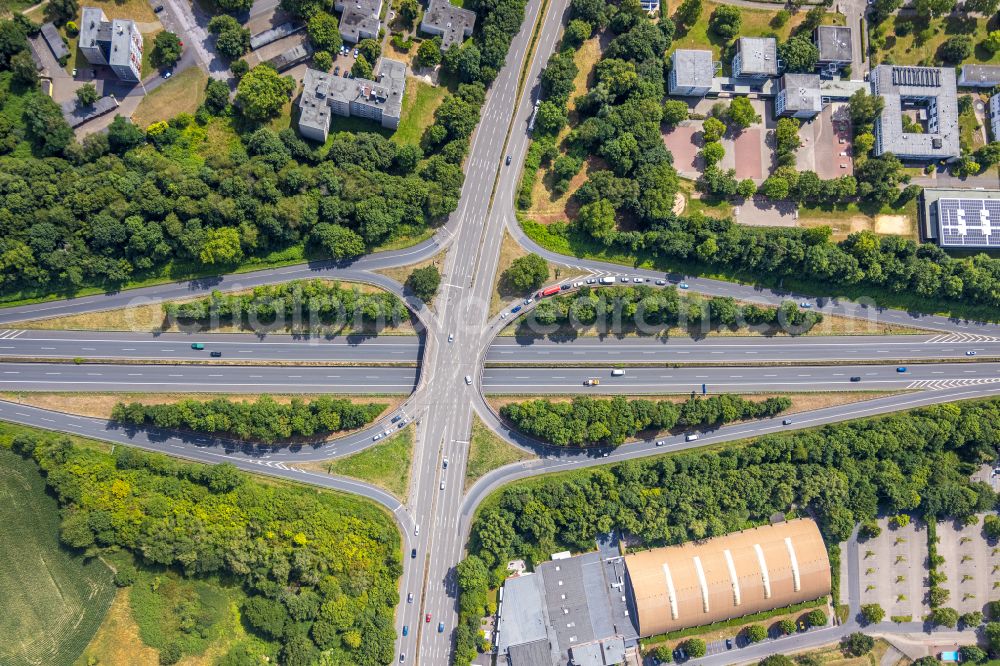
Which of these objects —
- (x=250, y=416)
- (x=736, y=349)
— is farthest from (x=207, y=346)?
(x=736, y=349)

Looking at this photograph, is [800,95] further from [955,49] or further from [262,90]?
[262,90]

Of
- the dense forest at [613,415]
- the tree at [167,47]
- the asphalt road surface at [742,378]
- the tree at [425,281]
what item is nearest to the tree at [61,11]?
the tree at [167,47]

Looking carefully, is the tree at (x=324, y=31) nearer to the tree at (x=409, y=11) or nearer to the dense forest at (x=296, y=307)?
the tree at (x=409, y=11)

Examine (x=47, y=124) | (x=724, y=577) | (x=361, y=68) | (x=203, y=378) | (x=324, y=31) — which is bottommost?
(x=724, y=577)

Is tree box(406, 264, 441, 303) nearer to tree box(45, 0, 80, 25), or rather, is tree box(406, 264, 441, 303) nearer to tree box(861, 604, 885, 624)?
tree box(45, 0, 80, 25)

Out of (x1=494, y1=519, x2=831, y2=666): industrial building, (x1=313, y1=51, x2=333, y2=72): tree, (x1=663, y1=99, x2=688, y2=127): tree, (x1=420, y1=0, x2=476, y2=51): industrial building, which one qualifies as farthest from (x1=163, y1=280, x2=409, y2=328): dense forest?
(x1=663, y1=99, x2=688, y2=127): tree

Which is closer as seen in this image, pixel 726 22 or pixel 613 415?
pixel 613 415
